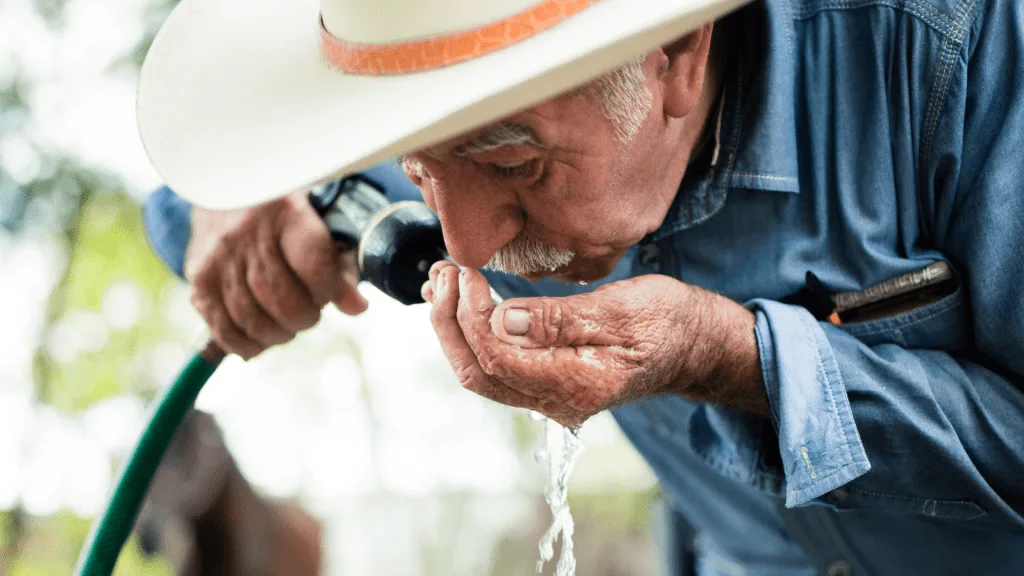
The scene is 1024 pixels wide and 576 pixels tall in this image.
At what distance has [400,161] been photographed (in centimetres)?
151

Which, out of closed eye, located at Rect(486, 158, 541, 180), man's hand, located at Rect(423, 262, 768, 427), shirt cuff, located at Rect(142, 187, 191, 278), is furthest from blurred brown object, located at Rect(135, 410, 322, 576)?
closed eye, located at Rect(486, 158, 541, 180)

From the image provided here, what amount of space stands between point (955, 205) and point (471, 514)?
384 inches

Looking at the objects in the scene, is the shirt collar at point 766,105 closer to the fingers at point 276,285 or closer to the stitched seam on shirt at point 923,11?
the stitched seam on shirt at point 923,11

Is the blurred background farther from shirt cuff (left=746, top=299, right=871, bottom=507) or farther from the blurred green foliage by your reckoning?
shirt cuff (left=746, top=299, right=871, bottom=507)

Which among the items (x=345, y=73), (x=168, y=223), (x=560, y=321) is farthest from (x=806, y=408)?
(x=168, y=223)

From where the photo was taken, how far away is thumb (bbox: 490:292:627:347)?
129cm

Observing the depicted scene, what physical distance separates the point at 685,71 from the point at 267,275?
103 centimetres

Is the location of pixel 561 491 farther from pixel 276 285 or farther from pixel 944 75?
pixel 944 75

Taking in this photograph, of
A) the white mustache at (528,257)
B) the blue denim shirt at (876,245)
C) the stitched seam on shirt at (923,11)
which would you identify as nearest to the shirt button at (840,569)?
the blue denim shirt at (876,245)

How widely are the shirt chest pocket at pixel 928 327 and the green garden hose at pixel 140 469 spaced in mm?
1370

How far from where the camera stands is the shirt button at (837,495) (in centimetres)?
173

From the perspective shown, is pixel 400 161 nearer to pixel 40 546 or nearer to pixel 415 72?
pixel 415 72

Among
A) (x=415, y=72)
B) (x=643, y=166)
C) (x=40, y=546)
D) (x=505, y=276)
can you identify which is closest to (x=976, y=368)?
(x=643, y=166)

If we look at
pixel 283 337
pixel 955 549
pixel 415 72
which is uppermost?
pixel 415 72
